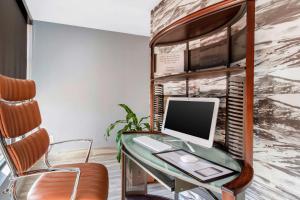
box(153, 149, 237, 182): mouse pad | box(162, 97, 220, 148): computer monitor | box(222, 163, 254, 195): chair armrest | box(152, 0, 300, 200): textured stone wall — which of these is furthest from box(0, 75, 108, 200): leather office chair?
box(152, 0, 300, 200): textured stone wall

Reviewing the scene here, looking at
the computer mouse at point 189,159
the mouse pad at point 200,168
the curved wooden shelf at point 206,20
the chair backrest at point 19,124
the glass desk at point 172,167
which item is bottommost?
Answer: the glass desk at point 172,167

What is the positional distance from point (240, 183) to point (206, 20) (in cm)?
112

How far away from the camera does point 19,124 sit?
4.12 ft

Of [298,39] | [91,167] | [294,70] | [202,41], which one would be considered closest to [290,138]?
[294,70]

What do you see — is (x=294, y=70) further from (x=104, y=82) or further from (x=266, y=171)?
(x=104, y=82)

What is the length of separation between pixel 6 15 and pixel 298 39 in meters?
2.57

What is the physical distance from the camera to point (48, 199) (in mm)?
1096

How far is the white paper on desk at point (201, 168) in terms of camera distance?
88 centimetres

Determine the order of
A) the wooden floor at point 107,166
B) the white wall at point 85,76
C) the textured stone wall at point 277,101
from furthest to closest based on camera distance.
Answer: the white wall at point 85,76, the wooden floor at point 107,166, the textured stone wall at point 277,101

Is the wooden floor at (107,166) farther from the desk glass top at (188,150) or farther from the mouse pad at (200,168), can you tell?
the mouse pad at (200,168)

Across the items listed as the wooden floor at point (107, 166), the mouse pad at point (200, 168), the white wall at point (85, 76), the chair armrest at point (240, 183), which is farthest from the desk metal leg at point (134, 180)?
the white wall at point (85, 76)

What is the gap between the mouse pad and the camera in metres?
0.87

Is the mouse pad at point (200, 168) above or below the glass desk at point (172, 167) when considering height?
above

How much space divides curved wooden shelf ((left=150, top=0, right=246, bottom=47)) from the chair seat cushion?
1.29 m
